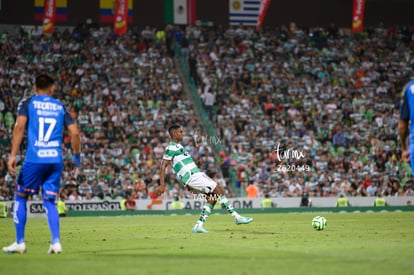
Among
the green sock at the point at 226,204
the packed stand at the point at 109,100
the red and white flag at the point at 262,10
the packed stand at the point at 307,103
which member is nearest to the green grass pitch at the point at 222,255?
the green sock at the point at 226,204

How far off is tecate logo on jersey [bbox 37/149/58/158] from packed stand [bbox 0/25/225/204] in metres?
25.6

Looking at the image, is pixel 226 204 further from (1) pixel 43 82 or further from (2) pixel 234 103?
(2) pixel 234 103

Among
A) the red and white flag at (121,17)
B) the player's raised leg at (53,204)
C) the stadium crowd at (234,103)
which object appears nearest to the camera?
the player's raised leg at (53,204)

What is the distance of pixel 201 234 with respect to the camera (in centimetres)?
2055

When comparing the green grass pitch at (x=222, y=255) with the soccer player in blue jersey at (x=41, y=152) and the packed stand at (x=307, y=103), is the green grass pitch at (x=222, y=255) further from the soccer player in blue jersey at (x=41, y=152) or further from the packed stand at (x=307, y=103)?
the packed stand at (x=307, y=103)

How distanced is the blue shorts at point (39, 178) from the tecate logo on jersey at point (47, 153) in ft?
0.45

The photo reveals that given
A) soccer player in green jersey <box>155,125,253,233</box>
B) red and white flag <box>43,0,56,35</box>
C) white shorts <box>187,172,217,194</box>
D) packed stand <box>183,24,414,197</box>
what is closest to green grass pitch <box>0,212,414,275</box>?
soccer player in green jersey <box>155,125,253,233</box>

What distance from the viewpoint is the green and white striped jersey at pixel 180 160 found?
71.3ft

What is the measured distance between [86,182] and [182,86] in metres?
12.2

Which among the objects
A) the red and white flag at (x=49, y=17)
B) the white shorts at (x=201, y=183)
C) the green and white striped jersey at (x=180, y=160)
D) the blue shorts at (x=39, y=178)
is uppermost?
the red and white flag at (x=49, y=17)

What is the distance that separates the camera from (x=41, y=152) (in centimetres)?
1393

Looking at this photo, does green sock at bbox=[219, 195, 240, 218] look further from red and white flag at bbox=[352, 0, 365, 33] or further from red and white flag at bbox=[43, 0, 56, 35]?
red and white flag at bbox=[352, 0, 365, 33]

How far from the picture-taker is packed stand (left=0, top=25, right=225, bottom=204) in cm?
4141

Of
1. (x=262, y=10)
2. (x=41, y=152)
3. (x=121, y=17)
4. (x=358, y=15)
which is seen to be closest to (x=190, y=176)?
(x=41, y=152)
